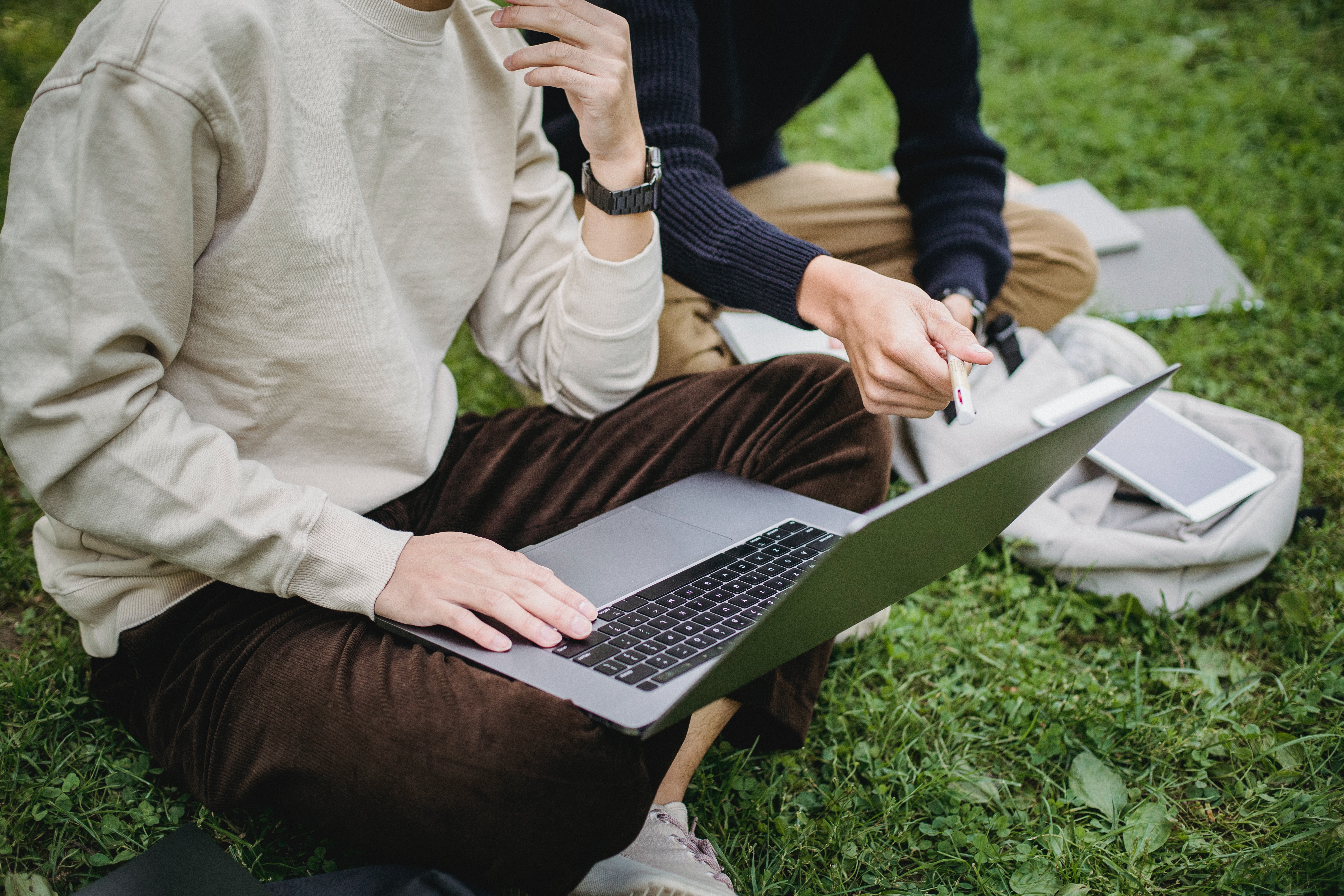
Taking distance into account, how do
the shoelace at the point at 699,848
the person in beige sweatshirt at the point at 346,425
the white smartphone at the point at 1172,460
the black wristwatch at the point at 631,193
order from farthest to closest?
the white smartphone at the point at 1172,460
the black wristwatch at the point at 631,193
the shoelace at the point at 699,848
the person in beige sweatshirt at the point at 346,425

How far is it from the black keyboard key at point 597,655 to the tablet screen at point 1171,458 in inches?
47.4

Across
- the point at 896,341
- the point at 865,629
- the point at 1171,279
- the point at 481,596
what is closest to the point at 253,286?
the point at 481,596

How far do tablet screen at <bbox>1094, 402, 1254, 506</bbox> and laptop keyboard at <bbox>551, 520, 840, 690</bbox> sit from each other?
0.86 meters

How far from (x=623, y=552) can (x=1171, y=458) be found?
1200mm

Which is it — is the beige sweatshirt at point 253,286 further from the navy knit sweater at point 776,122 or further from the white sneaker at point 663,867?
the white sneaker at point 663,867

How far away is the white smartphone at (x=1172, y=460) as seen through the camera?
177cm

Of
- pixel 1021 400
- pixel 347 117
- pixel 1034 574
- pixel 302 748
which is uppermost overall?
pixel 347 117

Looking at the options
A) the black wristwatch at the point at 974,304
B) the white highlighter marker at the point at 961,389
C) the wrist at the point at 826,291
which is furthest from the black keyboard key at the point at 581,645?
the black wristwatch at the point at 974,304

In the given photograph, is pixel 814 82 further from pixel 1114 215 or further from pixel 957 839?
pixel 957 839

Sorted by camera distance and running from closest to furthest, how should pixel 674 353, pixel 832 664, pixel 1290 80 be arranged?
1. pixel 832 664
2. pixel 674 353
3. pixel 1290 80

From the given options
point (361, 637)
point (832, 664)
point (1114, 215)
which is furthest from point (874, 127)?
point (361, 637)

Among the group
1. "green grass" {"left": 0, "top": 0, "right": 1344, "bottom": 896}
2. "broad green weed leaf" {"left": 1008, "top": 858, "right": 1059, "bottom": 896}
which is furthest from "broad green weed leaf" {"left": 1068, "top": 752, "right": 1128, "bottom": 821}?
"broad green weed leaf" {"left": 1008, "top": 858, "right": 1059, "bottom": 896}

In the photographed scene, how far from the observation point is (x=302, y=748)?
3.48 feet

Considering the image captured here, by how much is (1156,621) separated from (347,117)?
1.60 meters
